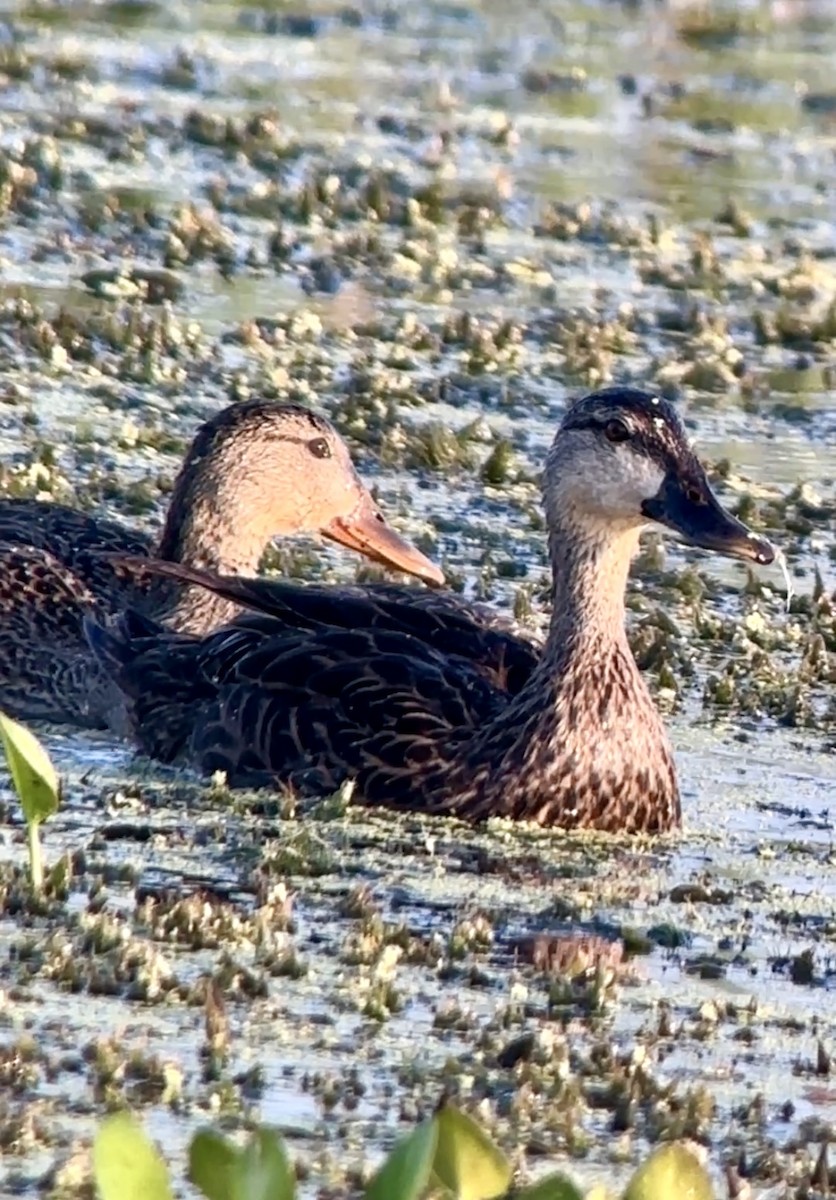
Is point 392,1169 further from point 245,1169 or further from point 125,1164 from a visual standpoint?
point 125,1164

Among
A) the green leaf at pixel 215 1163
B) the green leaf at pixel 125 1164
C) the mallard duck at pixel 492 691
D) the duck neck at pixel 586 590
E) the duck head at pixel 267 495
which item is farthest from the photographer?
the duck head at pixel 267 495

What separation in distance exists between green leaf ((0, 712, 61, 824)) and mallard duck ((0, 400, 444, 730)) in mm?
2254

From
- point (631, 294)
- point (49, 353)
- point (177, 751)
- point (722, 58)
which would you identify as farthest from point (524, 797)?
point (722, 58)

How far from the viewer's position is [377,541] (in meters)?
11.7

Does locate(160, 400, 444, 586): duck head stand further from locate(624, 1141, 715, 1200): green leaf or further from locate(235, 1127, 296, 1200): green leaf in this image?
locate(235, 1127, 296, 1200): green leaf

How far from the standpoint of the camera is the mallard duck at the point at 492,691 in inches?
378

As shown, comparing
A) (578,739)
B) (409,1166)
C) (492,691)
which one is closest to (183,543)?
(492,691)

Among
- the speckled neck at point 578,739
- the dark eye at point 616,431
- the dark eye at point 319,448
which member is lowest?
the speckled neck at point 578,739

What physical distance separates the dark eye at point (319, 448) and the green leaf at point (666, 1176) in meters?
6.37

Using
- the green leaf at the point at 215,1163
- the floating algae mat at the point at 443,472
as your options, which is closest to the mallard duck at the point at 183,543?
the floating algae mat at the point at 443,472

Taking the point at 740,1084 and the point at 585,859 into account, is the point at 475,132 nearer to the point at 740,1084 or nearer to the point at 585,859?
the point at 585,859

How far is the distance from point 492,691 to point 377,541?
6.21 ft

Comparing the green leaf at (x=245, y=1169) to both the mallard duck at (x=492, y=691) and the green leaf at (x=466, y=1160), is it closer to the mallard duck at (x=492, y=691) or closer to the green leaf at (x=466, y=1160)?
the green leaf at (x=466, y=1160)

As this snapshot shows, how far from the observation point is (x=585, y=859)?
9.34 meters
